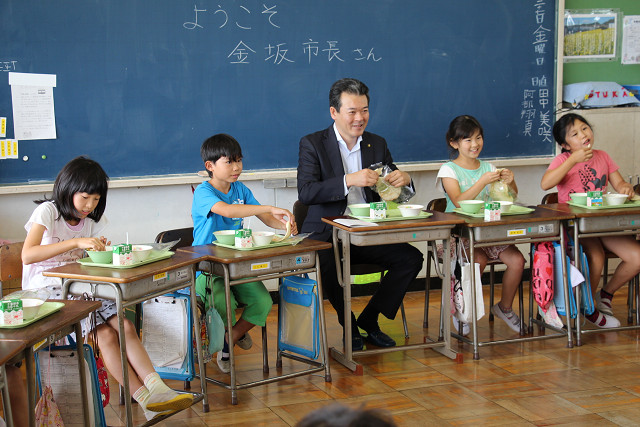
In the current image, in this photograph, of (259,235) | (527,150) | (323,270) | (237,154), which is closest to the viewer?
(259,235)

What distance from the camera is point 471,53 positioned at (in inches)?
193

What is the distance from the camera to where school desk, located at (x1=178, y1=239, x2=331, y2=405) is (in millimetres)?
3023

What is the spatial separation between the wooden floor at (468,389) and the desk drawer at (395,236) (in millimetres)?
630

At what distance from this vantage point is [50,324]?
210 centimetres

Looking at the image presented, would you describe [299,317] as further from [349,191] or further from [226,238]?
[349,191]

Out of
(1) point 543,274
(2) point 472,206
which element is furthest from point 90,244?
(1) point 543,274

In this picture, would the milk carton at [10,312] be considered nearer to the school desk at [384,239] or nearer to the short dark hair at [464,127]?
the school desk at [384,239]

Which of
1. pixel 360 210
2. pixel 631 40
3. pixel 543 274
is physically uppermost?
pixel 631 40

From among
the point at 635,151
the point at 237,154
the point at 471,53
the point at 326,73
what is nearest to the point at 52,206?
the point at 237,154

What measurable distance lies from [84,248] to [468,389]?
1742mm

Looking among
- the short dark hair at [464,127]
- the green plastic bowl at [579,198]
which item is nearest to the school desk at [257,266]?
the short dark hair at [464,127]

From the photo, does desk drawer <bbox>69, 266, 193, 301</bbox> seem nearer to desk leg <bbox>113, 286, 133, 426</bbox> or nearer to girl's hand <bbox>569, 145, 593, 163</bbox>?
desk leg <bbox>113, 286, 133, 426</bbox>

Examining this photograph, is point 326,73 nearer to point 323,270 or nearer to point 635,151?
point 323,270

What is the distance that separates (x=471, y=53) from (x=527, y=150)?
31.3 inches
